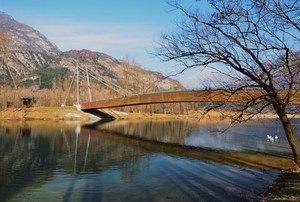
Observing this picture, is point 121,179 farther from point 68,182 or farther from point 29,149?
point 29,149

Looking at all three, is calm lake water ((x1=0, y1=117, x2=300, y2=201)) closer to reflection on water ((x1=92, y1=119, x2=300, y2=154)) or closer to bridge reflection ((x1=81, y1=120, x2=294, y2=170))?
bridge reflection ((x1=81, y1=120, x2=294, y2=170))

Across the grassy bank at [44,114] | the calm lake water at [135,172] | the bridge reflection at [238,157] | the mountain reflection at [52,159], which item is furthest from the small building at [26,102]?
the bridge reflection at [238,157]

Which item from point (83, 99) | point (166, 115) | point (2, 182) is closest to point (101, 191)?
point (2, 182)

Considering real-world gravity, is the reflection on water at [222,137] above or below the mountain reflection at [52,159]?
above

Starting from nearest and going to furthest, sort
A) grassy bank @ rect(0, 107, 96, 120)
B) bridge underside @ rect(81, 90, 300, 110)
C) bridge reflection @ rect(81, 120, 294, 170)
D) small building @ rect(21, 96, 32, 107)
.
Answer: bridge reflection @ rect(81, 120, 294, 170), bridge underside @ rect(81, 90, 300, 110), grassy bank @ rect(0, 107, 96, 120), small building @ rect(21, 96, 32, 107)

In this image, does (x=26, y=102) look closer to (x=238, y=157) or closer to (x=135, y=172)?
(x=238, y=157)

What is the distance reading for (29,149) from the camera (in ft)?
68.8

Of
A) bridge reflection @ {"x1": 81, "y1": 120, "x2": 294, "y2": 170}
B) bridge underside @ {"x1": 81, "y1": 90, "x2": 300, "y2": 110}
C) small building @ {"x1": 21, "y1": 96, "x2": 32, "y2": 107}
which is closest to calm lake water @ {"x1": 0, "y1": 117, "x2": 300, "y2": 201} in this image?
bridge reflection @ {"x1": 81, "y1": 120, "x2": 294, "y2": 170}

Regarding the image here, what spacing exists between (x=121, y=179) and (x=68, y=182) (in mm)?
2195

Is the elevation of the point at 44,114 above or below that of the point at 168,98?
below

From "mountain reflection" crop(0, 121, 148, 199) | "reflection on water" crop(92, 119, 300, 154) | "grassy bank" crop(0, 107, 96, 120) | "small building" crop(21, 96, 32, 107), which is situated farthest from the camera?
"small building" crop(21, 96, 32, 107)

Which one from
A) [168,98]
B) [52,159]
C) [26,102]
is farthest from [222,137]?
[26,102]

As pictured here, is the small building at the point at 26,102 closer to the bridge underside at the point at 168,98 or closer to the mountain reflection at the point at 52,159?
the bridge underside at the point at 168,98

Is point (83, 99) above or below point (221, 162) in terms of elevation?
above
